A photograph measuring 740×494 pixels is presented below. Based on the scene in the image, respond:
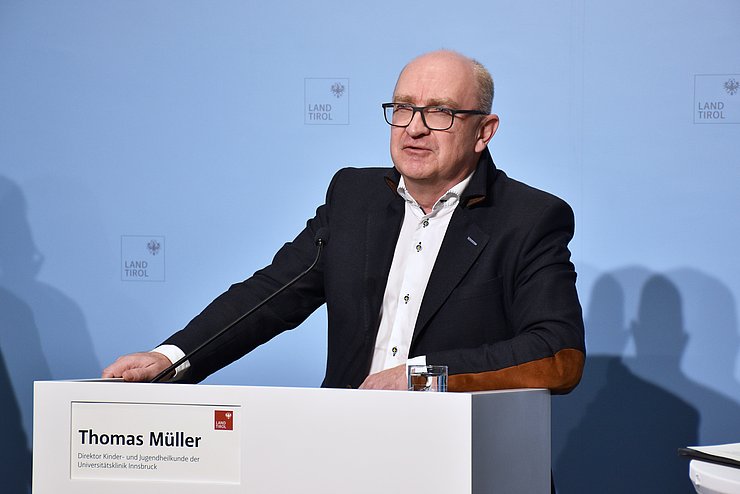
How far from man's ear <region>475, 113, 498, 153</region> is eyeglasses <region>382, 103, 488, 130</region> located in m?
0.08

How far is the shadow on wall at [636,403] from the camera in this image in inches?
136

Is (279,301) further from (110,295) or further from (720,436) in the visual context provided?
(720,436)

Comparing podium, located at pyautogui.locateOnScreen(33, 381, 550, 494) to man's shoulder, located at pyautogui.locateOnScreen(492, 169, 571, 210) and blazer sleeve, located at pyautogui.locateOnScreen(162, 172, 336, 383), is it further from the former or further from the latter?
man's shoulder, located at pyautogui.locateOnScreen(492, 169, 571, 210)

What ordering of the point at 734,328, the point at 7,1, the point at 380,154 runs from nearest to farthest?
the point at 734,328 → the point at 380,154 → the point at 7,1

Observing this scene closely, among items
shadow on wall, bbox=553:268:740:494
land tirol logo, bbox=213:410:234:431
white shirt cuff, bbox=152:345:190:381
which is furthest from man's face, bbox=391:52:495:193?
shadow on wall, bbox=553:268:740:494

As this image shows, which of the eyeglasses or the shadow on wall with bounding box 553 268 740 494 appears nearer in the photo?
the eyeglasses

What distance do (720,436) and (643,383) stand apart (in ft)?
1.02

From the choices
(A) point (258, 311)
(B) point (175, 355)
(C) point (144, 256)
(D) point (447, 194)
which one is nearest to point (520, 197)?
(D) point (447, 194)

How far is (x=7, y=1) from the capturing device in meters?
3.97

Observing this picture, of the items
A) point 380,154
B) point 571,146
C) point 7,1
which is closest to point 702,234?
point 571,146

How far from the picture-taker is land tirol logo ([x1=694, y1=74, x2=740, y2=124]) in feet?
11.1

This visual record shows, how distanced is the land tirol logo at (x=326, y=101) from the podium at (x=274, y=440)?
1.94m

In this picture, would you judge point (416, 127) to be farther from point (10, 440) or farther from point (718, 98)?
point (10, 440)

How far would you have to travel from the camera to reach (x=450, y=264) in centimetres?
245
